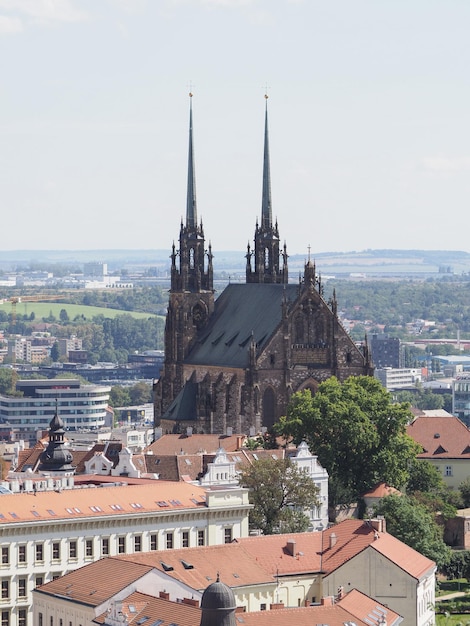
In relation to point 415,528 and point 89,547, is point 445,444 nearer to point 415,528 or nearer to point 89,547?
point 415,528

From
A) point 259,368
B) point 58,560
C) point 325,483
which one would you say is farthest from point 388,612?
point 259,368

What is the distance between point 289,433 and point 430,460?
1966 cm

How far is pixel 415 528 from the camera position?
154 metres

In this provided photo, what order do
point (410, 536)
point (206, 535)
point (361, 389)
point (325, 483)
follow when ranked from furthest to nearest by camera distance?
1. point (361, 389)
2. point (325, 483)
3. point (410, 536)
4. point (206, 535)

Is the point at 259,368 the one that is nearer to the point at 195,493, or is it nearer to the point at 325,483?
the point at 325,483

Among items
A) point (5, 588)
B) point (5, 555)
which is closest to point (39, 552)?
point (5, 555)

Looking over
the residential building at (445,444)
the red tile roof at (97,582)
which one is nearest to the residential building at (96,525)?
the red tile roof at (97,582)

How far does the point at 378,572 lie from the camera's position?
132 meters

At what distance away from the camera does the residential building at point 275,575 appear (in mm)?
117875

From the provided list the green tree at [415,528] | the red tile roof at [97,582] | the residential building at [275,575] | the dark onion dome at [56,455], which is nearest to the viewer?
the red tile roof at [97,582]

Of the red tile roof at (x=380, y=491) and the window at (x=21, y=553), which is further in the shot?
the red tile roof at (x=380, y=491)

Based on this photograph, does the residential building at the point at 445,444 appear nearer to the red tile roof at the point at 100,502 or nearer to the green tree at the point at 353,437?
the green tree at the point at 353,437

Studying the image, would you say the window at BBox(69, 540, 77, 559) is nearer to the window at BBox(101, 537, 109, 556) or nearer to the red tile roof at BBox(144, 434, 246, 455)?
the window at BBox(101, 537, 109, 556)

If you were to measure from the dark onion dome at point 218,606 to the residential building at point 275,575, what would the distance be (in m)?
15.3
